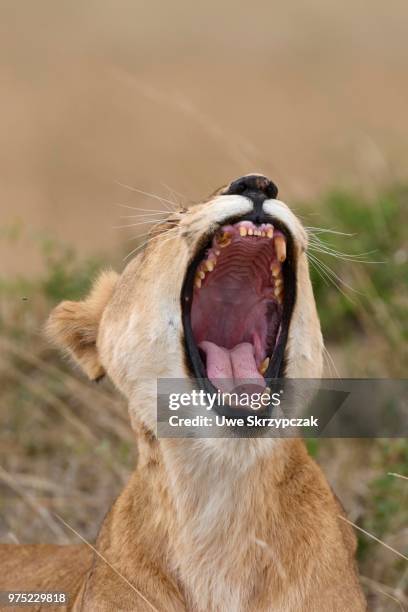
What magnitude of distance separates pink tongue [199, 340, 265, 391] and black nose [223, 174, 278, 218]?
1.46 ft

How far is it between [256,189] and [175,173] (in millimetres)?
7116

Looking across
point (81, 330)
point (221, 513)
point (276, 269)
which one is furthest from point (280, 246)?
point (81, 330)

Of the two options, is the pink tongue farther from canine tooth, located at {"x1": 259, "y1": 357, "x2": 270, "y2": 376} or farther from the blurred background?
→ the blurred background

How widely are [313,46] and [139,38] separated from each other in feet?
7.55

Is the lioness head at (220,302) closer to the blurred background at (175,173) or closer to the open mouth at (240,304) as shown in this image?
the open mouth at (240,304)

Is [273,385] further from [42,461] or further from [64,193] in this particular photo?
[64,193]

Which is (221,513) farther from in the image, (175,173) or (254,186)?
(175,173)

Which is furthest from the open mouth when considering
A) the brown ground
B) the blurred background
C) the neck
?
the brown ground

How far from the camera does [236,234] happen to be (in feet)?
10.5

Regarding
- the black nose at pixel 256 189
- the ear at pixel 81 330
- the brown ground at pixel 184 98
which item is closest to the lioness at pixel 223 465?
the black nose at pixel 256 189

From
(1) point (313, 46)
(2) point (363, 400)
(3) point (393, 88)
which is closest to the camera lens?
(2) point (363, 400)

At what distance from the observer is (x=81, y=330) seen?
149 inches

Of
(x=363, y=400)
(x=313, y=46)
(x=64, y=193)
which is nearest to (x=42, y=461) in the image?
(x=363, y=400)

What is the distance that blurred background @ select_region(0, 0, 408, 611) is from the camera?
5020 millimetres
